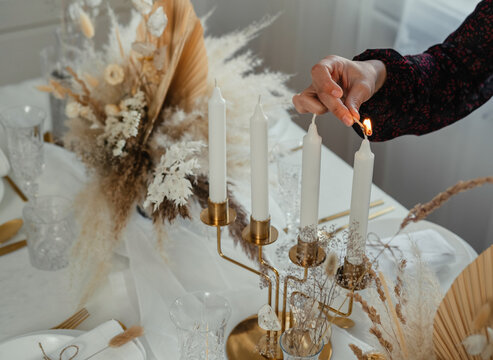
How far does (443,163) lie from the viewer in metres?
2.09

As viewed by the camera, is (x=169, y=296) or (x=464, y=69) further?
(x=464, y=69)

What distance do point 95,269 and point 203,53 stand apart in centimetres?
47

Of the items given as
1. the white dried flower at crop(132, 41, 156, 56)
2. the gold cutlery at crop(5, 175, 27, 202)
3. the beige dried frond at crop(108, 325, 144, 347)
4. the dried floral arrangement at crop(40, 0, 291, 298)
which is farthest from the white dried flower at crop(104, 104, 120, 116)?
the beige dried frond at crop(108, 325, 144, 347)

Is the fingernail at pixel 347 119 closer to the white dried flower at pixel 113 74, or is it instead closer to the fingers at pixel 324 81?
the fingers at pixel 324 81

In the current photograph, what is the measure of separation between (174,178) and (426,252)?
0.51 m

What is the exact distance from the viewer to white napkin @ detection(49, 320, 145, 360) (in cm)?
94

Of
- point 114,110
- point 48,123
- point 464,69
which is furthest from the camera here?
point 48,123

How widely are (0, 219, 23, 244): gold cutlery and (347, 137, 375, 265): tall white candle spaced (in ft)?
2.56

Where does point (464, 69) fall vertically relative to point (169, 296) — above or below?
above

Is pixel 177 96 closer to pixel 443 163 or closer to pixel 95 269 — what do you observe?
pixel 95 269

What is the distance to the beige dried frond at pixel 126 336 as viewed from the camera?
37.4 inches

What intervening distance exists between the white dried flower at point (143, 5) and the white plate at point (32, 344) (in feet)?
1.99

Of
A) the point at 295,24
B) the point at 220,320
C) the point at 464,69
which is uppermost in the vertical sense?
the point at 464,69

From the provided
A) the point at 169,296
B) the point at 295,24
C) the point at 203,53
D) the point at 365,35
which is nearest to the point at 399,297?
the point at 169,296
